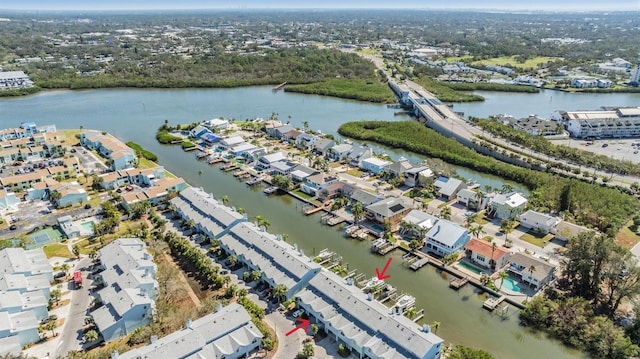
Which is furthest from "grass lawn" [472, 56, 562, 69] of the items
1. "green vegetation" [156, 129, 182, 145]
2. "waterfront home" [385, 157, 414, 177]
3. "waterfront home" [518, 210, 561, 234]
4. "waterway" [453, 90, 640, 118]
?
"waterfront home" [518, 210, 561, 234]

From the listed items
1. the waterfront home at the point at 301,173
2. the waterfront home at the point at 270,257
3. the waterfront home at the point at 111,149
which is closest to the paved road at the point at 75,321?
the waterfront home at the point at 270,257

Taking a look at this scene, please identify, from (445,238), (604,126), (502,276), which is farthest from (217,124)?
(604,126)

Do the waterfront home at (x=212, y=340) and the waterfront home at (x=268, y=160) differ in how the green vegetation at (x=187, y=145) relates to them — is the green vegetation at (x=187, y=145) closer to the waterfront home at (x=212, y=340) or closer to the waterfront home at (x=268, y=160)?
the waterfront home at (x=268, y=160)

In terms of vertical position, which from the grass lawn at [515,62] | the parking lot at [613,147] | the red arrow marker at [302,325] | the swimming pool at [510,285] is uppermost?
the grass lawn at [515,62]

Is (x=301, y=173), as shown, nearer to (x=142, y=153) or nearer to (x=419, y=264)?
(x=419, y=264)

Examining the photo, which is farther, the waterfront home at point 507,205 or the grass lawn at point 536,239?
the waterfront home at point 507,205

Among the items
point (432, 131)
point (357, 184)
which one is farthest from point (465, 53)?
point (357, 184)
